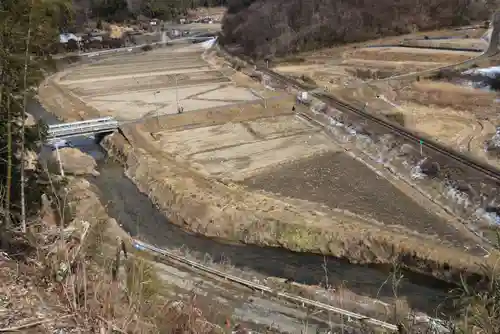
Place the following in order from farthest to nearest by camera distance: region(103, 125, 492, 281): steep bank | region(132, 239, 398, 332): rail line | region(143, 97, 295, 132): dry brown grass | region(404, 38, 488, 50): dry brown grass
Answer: region(404, 38, 488, 50): dry brown grass < region(143, 97, 295, 132): dry brown grass < region(103, 125, 492, 281): steep bank < region(132, 239, 398, 332): rail line

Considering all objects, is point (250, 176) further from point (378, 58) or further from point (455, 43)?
point (455, 43)

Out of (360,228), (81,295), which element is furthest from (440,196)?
(81,295)

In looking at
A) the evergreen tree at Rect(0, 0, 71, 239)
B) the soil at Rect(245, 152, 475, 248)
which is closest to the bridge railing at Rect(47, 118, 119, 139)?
the soil at Rect(245, 152, 475, 248)

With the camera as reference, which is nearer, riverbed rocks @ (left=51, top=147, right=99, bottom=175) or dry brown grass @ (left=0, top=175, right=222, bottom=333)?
dry brown grass @ (left=0, top=175, right=222, bottom=333)

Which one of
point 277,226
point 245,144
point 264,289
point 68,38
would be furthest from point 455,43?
point 68,38

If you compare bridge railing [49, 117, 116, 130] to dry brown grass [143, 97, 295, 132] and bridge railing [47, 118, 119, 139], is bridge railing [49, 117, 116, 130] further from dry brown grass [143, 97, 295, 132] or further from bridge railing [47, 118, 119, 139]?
dry brown grass [143, 97, 295, 132]

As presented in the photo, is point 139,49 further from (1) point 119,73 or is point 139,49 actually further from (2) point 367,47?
(2) point 367,47

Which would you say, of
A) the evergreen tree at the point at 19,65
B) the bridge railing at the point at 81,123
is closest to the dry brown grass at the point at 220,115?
the bridge railing at the point at 81,123
